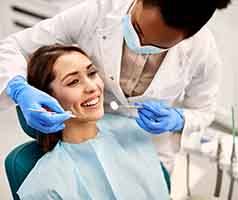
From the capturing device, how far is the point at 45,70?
151cm

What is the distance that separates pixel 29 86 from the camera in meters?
1.45

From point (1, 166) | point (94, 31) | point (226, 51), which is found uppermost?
point (94, 31)

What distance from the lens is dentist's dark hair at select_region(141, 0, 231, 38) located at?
3.86 ft

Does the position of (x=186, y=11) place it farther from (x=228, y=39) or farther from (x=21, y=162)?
(x=228, y=39)

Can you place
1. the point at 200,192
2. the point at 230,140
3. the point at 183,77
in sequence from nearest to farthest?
the point at 183,77 < the point at 230,140 < the point at 200,192

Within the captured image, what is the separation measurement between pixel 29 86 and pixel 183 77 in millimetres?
458

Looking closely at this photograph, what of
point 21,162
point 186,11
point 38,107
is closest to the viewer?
point 186,11

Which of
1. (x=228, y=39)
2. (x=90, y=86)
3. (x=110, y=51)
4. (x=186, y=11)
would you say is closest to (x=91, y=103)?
(x=90, y=86)

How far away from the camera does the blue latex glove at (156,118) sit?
1.53 metres

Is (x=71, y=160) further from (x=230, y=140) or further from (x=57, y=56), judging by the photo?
(x=230, y=140)

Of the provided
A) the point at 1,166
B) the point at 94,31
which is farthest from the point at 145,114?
the point at 1,166

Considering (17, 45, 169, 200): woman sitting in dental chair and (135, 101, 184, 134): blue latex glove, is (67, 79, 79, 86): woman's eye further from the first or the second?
(135, 101, 184, 134): blue latex glove

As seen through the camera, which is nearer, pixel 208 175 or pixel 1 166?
pixel 208 175

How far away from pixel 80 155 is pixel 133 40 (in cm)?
38
